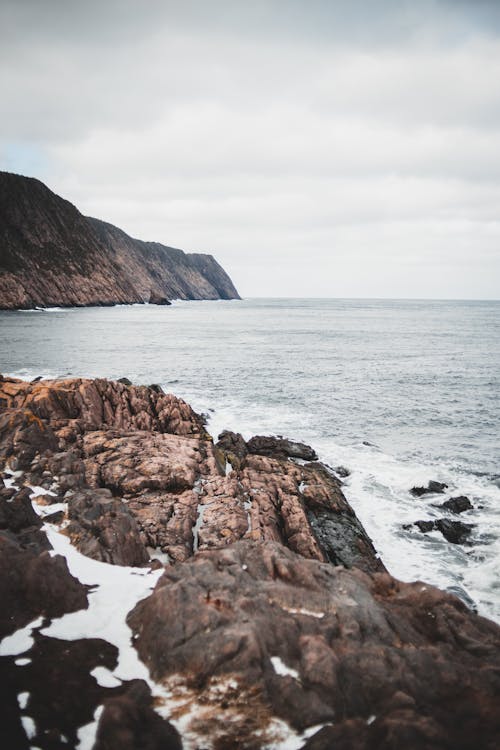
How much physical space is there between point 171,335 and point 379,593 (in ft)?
216

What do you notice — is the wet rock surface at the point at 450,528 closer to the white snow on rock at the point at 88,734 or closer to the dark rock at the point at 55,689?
the dark rock at the point at 55,689

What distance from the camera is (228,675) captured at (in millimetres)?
5496

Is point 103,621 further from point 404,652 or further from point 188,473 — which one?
point 188,473

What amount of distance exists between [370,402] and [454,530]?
58.7 ft

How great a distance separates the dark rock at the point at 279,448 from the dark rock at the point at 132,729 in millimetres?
15862

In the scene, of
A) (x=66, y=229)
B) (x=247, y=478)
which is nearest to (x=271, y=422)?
(x=247, y=478)

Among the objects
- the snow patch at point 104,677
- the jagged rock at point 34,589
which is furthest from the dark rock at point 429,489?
the snow patch at point 104,677

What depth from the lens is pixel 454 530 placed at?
15.5 meters

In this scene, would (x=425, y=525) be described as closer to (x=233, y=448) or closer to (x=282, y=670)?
(x=233, y=448)

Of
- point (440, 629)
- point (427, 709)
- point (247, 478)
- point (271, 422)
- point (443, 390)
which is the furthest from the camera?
point (443, 390)

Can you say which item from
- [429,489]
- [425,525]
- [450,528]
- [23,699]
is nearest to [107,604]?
[23,699]

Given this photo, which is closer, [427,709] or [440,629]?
[427,709]

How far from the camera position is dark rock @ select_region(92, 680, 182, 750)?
452cm

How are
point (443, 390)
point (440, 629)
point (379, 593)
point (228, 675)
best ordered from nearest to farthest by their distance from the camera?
point (228, 675) → point (440, 629) → point (379, 593) → point (443, 390)
